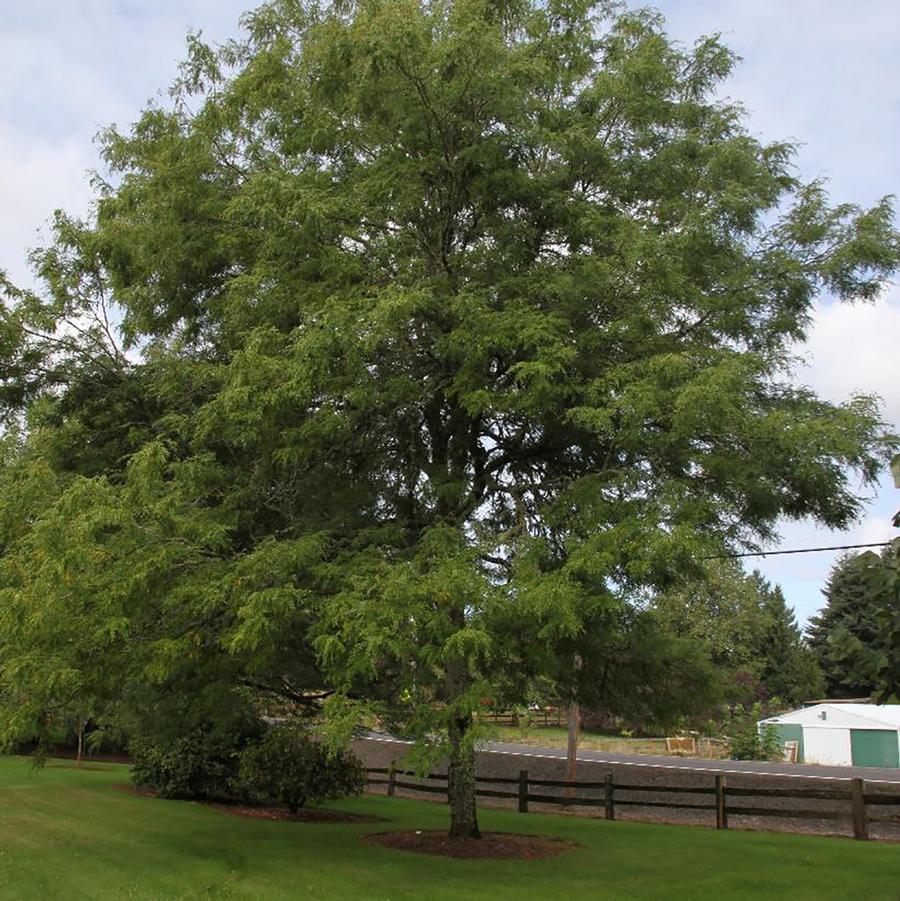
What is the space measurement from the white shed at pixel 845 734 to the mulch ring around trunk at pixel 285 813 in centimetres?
2440

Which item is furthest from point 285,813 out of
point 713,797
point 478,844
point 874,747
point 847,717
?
point 874,747

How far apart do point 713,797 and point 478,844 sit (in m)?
6.98

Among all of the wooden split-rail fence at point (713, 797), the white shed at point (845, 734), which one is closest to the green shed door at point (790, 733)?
the white shed at point (845, 734)

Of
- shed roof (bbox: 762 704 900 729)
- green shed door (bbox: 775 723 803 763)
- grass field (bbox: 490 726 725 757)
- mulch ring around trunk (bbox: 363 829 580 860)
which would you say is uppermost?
shed roof (bbox: 762 704 900 729)

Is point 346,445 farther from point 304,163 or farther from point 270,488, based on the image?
point 304,163

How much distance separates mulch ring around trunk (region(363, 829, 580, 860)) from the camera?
41.1 feet

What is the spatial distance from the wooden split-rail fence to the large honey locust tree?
458 cm

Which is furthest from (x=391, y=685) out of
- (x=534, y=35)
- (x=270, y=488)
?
(x=534, y=35)

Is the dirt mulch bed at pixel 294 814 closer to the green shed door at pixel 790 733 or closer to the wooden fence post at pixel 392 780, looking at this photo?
the wooden fence post at pixel 392 780

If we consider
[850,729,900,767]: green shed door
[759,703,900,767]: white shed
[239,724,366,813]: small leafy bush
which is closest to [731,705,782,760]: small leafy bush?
[759,703,900,767]: white shed

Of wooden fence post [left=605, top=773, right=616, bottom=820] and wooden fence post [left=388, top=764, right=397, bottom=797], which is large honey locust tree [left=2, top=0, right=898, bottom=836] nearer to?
wooden fence post [left=605, top=773, right=616, bottom=820]

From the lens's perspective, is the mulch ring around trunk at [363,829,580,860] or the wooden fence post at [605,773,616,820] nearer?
the mulch ring around trunk at [363,829,580,860]

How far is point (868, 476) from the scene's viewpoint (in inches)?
416

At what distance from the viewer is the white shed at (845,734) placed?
125 feet
